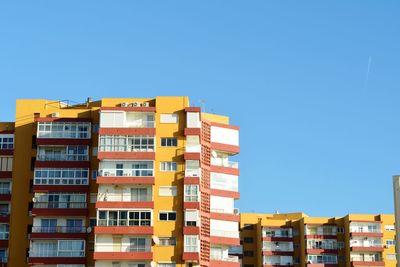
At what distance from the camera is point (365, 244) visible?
144 meters

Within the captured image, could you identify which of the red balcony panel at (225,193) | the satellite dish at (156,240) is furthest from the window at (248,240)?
the satellite dish at (156,240)

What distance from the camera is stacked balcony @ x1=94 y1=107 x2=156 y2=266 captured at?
9094cm

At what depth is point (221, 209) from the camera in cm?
10062

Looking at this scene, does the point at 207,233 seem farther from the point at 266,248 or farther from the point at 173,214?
the point at 266,248

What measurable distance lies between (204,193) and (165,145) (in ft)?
23.8

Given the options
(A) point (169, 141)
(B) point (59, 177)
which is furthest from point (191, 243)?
(B) point (59, 177)

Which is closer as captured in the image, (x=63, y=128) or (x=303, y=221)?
(x=63, y=128)

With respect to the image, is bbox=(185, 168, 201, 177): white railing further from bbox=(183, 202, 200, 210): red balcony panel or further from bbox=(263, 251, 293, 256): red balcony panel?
bbox=(263, 251, 293, 256): red balcony panel

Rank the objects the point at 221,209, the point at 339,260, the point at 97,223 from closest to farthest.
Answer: the point at 97,223
the point at 221,209
the point at 339,260

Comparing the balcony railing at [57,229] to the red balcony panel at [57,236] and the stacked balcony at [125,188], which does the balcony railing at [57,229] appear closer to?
the red balcony panel at [57,236]

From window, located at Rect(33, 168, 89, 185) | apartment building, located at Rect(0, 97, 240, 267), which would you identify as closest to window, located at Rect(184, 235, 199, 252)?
apartment building, located at Rect(0, 97, 240, 267)

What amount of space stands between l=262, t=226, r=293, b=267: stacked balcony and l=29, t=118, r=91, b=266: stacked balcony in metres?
60.0

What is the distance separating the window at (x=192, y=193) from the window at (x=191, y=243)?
399 cm

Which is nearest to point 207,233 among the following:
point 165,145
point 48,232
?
point 165,145
